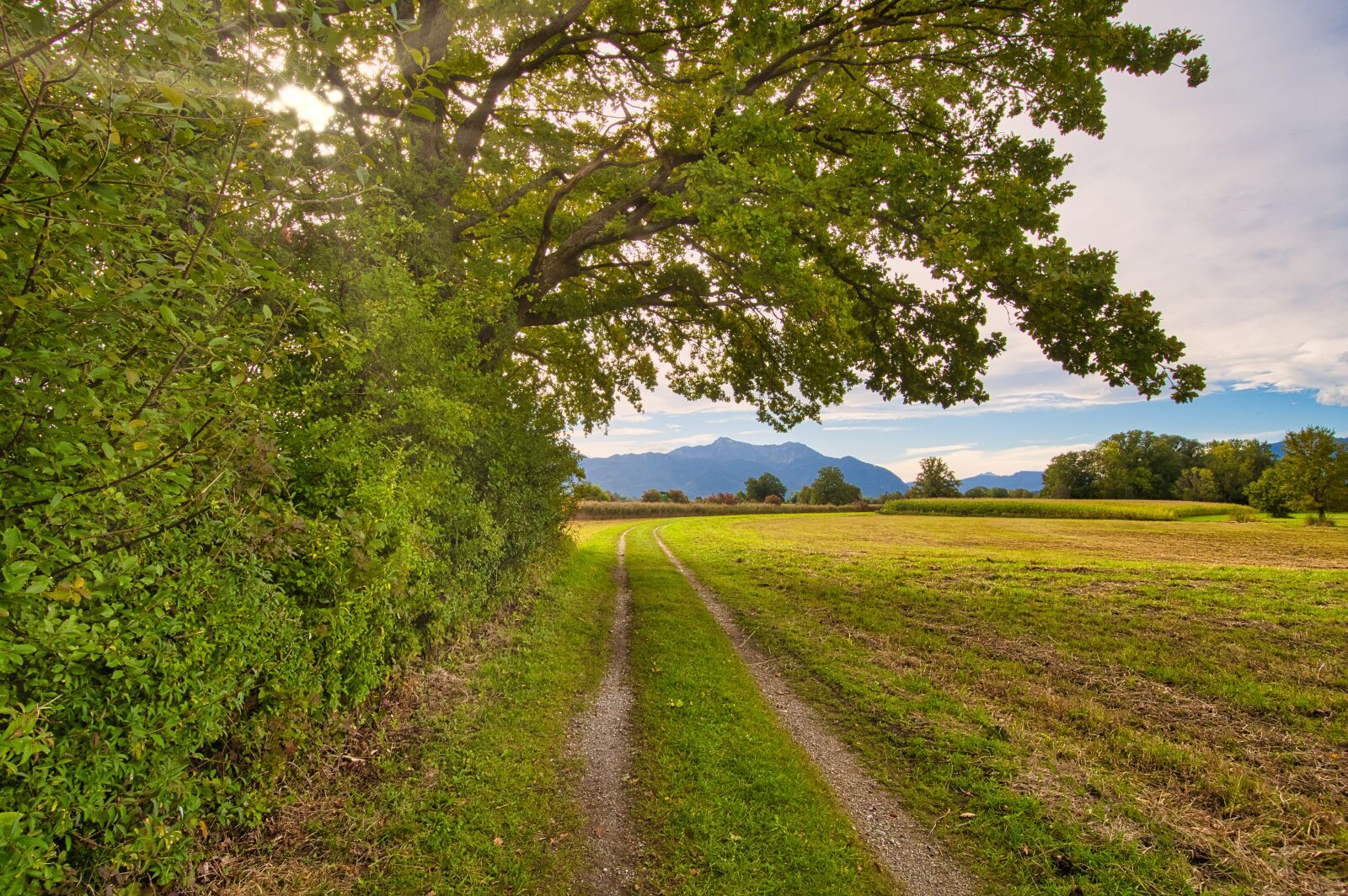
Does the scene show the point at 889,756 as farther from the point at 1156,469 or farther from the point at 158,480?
the point at 1156,469

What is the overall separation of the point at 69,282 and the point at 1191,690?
13.7 m

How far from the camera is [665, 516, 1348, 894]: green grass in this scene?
15.9 ft

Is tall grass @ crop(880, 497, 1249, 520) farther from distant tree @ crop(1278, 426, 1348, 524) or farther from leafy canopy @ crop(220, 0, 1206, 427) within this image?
leafy canopy @ crop(220, 0, 1206, 427)

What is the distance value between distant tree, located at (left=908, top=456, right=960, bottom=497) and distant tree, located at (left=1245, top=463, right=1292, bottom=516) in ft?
142

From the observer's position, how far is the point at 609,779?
620 cm

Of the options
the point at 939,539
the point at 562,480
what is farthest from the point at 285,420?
the point at 939,539

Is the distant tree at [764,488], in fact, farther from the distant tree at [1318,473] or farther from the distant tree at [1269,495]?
the distant tree at [1318,473]

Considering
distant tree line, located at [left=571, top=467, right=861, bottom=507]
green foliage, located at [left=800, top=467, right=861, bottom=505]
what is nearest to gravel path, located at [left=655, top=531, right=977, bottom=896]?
distant tree line, located at [left=571, top=467, right=861, bottom=507]

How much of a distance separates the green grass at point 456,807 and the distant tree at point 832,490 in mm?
99227

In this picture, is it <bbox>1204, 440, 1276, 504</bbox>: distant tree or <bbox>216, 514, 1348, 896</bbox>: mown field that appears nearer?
<bbox>216, 514, 1348, 896</bbox>: mown field

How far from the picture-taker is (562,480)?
50.9ft

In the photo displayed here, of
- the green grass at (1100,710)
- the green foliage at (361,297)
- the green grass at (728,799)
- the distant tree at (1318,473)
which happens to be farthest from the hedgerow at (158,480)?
the distant tree at (1318,473)

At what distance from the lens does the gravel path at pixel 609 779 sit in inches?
188

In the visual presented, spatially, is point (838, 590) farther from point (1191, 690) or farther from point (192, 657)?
point (192, 657)
